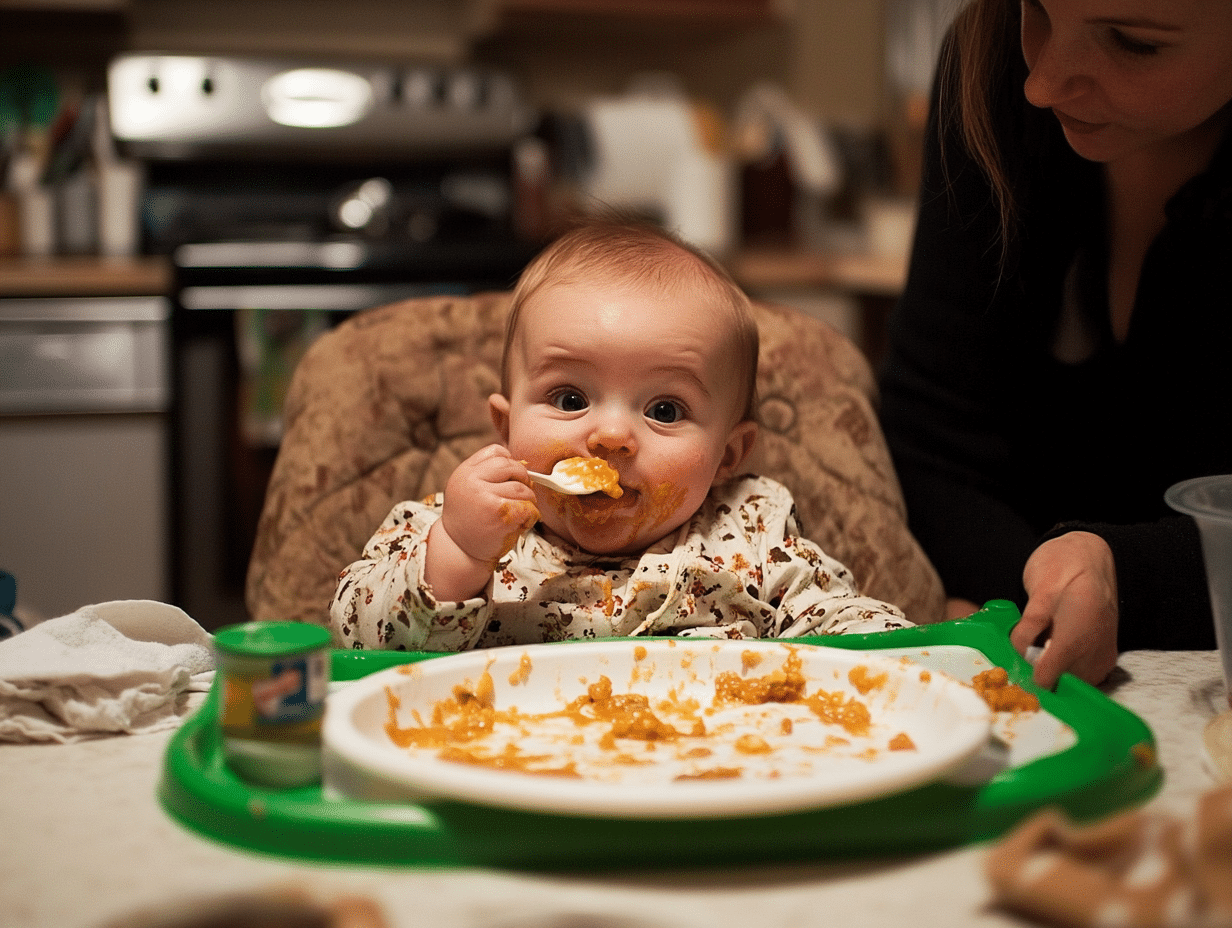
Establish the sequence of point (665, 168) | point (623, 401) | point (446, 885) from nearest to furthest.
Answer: point (446, 885)
point (623, 401)
point (665, 168)

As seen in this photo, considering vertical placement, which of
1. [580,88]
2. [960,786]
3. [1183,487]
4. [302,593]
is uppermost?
[580,88]

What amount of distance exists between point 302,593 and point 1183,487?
0.90 meters

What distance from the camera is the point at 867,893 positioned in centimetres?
64

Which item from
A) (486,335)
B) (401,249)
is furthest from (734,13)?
(486,335)

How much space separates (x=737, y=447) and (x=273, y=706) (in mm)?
711

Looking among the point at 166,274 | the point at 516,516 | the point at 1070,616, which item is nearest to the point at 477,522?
the point at 516,516

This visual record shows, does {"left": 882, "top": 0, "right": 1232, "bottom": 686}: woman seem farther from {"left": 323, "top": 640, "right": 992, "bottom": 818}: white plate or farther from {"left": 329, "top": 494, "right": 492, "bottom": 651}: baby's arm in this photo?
{"left": 329, "top": 494, "right": 492, "bottom": 651}: baby's arm

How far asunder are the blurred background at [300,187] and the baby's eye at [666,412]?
108 cm

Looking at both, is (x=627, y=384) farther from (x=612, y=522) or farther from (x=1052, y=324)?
(x=1052, y=324)

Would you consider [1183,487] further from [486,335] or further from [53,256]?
[53,256]

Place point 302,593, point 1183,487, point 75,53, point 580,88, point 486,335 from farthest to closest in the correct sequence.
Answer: point 580,88, point 75,53, point 486,335, point 302,593, point 1183,487

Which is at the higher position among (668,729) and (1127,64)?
(1127,64)

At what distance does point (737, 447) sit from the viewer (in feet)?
4.38

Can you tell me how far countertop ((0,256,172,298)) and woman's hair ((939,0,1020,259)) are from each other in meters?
1.95
